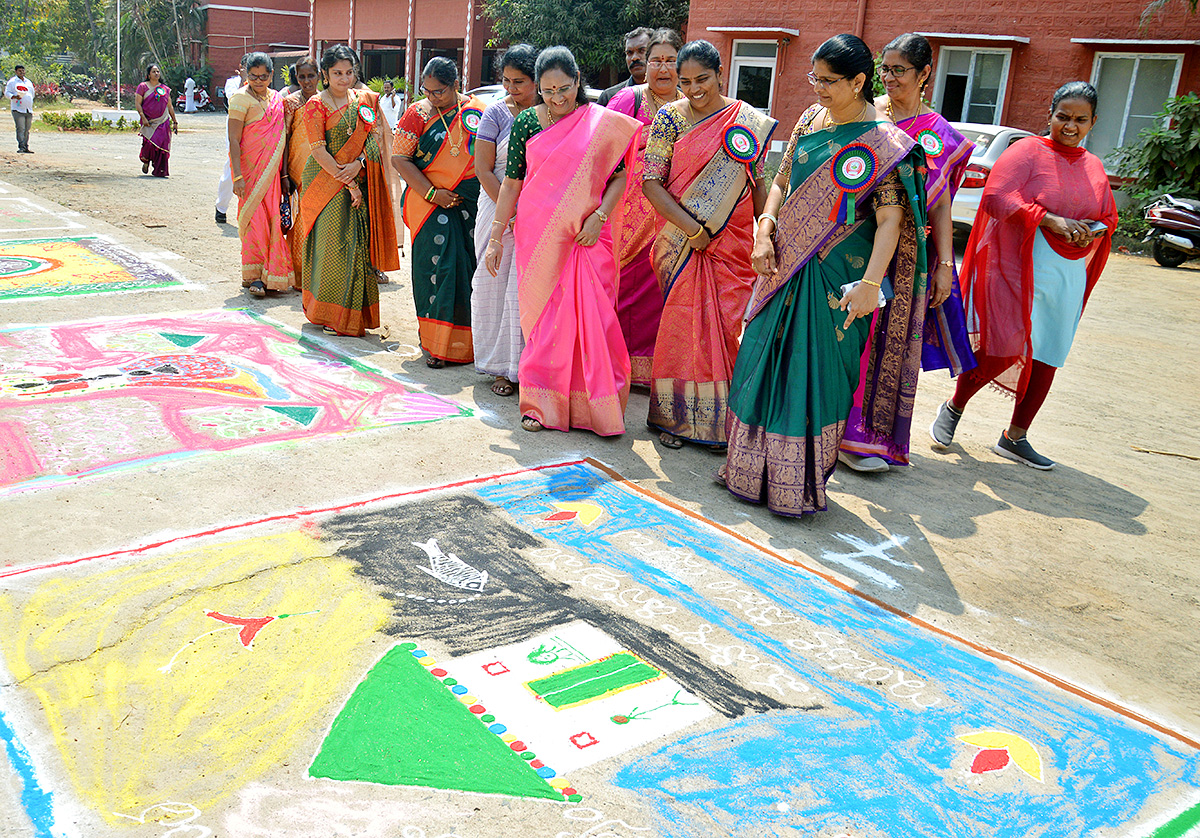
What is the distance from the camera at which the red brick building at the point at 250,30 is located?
38156 millimetres

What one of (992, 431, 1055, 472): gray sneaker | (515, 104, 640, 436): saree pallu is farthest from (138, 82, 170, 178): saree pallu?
(992, 431, 1055, 472): gray sneaker

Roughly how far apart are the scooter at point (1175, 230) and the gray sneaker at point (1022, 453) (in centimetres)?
866

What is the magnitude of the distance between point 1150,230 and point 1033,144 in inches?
372

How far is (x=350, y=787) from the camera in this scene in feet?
7.05

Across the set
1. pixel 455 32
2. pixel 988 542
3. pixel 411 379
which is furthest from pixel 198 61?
pixel 988 542

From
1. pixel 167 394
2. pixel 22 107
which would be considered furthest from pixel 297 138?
pixel 22 107

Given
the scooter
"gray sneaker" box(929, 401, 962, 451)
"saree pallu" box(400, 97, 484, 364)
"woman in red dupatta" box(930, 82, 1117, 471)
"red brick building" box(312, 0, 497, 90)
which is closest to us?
"woman in red dupatta" box(930, 82, 1117, 471)

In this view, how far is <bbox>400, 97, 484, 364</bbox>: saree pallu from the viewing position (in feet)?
17.6

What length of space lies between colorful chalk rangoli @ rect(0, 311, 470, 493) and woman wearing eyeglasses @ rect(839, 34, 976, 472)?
1.96 metres

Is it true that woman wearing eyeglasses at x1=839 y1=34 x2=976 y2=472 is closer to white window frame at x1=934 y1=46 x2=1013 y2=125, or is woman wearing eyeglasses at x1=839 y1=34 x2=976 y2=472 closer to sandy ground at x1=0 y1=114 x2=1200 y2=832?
sandy ground at x1=0 y1=114 x2=1200 y2=832

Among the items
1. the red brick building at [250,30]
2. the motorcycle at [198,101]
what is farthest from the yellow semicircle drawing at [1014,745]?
the red brick building at [250,30]

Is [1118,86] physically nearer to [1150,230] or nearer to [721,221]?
[1150,230]

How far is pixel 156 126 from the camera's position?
1314cm

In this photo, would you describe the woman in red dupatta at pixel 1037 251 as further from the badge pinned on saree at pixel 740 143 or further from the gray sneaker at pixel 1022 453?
the badge pinned on saree at pixel 740 143
